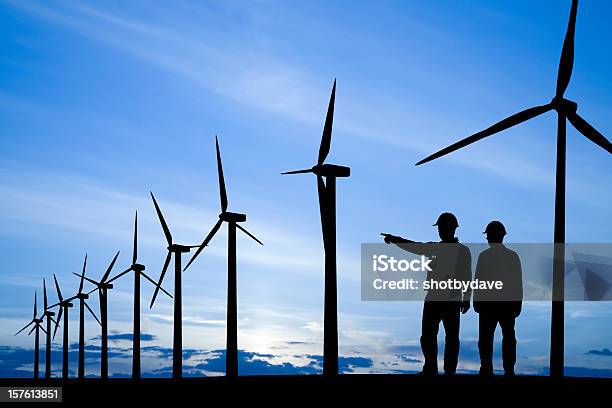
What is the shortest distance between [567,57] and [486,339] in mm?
13170

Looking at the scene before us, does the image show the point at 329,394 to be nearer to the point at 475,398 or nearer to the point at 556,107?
the point at 475,398

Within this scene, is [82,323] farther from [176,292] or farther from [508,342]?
[508,342]

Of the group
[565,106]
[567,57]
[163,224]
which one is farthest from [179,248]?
[565,106]

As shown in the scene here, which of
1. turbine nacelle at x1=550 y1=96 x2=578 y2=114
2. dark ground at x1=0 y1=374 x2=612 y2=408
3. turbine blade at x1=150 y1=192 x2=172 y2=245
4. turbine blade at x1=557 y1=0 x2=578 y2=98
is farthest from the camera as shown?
turbine blade at x1=150 y1=192 x2=172 y2=245

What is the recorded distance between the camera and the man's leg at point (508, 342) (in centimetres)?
2045

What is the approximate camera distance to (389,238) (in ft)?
68.8

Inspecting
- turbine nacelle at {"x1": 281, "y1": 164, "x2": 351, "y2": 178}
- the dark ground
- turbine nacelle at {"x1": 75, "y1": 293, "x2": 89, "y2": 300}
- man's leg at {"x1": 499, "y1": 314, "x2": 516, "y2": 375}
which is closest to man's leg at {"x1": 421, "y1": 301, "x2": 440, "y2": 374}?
the dark ground

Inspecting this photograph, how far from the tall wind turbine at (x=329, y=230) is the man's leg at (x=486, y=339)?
478 inches

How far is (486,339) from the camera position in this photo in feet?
68.0

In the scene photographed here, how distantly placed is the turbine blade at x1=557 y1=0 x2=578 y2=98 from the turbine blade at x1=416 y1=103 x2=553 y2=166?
882mm

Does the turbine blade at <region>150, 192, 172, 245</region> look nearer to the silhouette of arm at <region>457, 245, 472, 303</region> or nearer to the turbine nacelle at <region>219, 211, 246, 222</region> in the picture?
the turbine nacelle at <region>219, 211, 246, 222</region>

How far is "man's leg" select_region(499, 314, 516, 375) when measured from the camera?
2045 cm

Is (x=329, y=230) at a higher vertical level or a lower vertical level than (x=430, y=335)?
higher

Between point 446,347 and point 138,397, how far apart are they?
28.3ft
